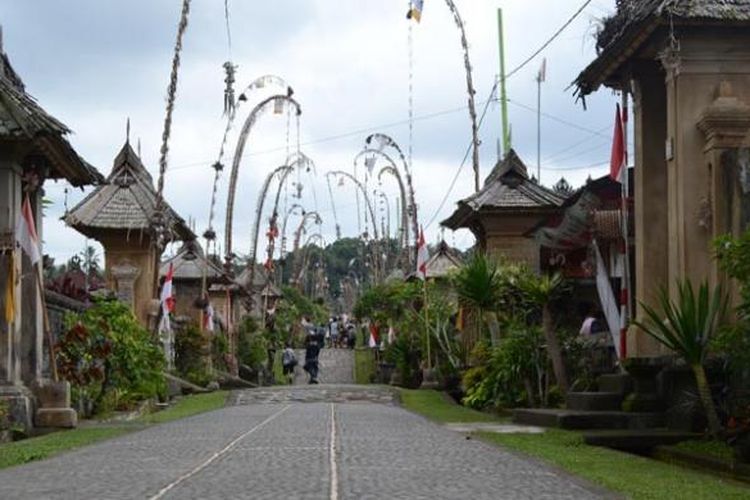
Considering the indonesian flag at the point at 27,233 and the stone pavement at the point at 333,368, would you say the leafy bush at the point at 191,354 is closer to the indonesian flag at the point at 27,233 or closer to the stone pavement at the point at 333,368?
the stone pavement at the point at 333,368

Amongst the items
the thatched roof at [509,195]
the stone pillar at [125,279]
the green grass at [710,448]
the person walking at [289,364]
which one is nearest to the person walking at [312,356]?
the person walking at [289,364]

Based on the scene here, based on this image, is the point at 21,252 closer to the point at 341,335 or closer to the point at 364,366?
the point at 364,366

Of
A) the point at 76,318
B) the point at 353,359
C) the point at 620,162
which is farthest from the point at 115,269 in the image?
the point at 353,359

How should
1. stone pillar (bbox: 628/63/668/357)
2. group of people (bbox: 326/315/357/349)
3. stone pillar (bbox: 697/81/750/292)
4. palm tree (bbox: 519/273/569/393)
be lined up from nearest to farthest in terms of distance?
stone pillar (bbox: 697/81/750/292) → stone pillar (bbox: 628/63/668/357) → palm tree (bbox: 519/273/569/393) → group of people (bbox: 326/315/357/349)

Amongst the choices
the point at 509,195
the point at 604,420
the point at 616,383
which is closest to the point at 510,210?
the point at 509,195

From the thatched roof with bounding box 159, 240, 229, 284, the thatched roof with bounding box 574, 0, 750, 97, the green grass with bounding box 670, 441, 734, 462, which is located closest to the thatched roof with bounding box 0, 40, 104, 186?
the thatched roof with bounding box 574, 0, 750, 97

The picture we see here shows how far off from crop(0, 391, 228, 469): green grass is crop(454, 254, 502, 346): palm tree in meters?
6.19

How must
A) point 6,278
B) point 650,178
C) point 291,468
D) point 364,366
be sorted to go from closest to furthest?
point 291,468 → point 6,278 → point 650,178 → point 364,366

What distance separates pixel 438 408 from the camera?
97.2ft

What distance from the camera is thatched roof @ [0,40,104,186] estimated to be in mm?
20875

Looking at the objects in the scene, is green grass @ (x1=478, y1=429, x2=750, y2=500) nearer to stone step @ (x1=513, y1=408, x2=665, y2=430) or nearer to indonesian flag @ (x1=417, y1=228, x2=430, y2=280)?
stone step @ (x1=513, y1=408, x2=665, y2=430)

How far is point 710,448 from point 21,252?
1266 cm

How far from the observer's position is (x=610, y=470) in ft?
46.5

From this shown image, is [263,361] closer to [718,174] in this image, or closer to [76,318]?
[76,318]
